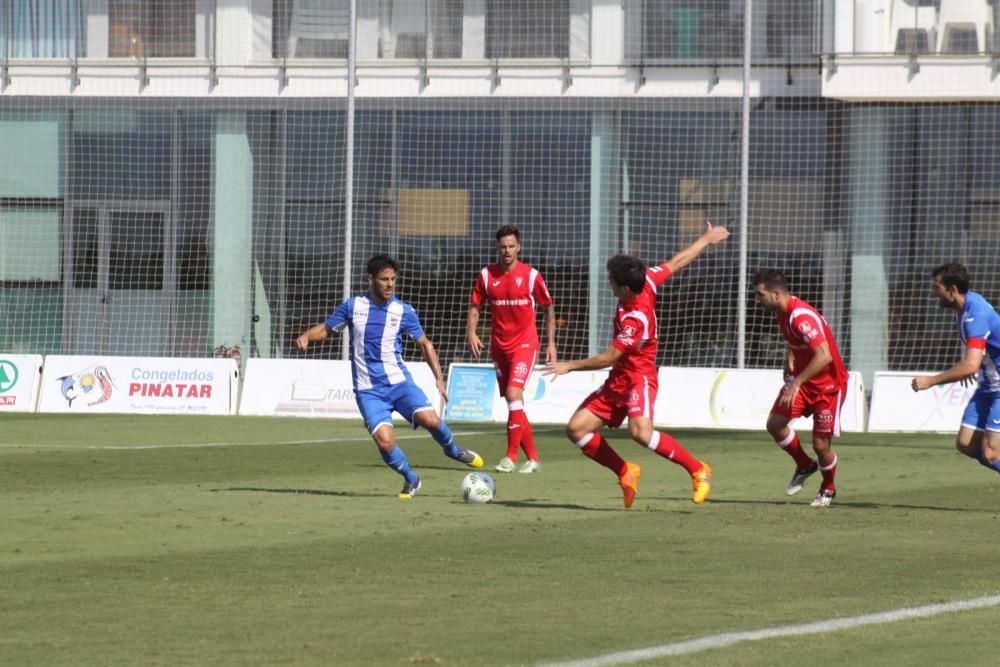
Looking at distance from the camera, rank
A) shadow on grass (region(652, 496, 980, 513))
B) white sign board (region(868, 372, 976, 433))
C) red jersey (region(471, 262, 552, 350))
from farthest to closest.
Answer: white sign board (region(868, 372, 976, 433))
red jersey (region(471, 262, 552, 350))
shadow on grass (region(652, 496, 980, 513))

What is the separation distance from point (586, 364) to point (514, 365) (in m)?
5.09

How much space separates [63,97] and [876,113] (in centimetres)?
1454

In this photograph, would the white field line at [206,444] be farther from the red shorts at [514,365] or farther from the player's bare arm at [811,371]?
the player's bare arm at [811,371]

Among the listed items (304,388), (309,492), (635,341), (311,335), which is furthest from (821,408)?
(304,388)

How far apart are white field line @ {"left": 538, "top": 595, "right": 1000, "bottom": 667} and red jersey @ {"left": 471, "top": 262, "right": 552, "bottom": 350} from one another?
965cm

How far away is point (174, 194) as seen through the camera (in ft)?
112

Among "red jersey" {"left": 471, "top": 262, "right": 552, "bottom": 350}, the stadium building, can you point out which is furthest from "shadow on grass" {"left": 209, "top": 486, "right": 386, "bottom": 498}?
the stadium building

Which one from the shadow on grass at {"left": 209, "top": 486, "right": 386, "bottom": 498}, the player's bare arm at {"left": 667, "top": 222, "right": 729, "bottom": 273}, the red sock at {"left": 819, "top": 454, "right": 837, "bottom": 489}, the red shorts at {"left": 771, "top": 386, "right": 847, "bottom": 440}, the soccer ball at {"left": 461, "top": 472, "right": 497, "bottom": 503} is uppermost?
the player's bare arm at {"left": 667, "top": 222, "right": 729, "bottom": 273}

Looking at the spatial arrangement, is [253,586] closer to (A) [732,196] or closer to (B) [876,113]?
(A) [732,196]

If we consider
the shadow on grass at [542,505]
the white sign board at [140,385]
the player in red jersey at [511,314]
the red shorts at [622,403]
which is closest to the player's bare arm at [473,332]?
the player in red jersey at [511,314]

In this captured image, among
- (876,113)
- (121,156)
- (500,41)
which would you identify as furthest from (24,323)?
(876,113)

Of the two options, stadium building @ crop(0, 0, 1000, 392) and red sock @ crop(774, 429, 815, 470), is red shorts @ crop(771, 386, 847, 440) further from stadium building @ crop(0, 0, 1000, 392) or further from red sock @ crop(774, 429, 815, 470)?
stadium building @ crop(0, 0, 1000, 392)

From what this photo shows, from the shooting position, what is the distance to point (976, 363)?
13.3 meters

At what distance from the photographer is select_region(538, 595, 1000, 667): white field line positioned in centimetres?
686
